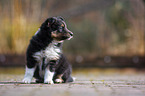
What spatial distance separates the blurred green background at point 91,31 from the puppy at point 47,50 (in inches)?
238

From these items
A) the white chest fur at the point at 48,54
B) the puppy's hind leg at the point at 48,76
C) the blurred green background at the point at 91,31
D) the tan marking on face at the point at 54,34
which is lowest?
the puppy's hind leg at the point at 48,76

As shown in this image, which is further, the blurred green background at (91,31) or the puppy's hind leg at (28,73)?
the blurred green background at (91,31)

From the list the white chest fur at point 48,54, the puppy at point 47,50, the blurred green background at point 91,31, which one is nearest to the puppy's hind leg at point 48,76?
the puppy at point 47,50

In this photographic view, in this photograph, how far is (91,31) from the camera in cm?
1493

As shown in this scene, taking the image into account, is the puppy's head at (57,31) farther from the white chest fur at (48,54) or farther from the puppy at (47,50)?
the white chest fur at (48,54)

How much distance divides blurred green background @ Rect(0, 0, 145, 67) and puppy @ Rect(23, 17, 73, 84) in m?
6.04

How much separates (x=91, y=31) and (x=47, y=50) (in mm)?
9776

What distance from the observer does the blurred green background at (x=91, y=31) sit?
11641 millimetres

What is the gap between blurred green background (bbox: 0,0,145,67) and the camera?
38.2 feet

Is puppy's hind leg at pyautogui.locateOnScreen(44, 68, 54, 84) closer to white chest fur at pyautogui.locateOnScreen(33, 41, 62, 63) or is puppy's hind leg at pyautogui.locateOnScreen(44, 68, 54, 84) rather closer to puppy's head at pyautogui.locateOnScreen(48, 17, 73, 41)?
white chest fur at pyautogui.locateOnScreen(33, 41, 62, 63)

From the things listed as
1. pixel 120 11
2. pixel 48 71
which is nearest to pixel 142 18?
pixel 120 11

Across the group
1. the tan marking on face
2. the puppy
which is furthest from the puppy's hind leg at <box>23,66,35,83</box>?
the tan marking on face

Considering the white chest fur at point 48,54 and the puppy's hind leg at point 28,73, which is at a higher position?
the white chest fur at point 48,54

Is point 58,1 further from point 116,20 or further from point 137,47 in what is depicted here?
point 137,47
